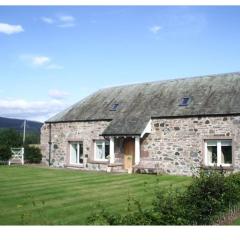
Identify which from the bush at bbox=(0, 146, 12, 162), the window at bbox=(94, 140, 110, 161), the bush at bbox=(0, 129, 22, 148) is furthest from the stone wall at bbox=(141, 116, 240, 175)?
the bush at bbox=(0, 129, 22, 148)

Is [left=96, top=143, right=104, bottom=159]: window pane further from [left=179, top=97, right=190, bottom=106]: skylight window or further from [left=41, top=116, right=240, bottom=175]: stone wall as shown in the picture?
[left=179, top=97, right=190, bottom=106]: skylight window


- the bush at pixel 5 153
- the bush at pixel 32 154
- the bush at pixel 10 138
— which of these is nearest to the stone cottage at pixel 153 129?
Result: the bush at pixel 32 154

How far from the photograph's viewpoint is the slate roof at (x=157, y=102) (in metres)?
22.7

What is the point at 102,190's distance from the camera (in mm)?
16703

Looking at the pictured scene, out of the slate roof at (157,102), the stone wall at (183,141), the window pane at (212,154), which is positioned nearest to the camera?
the stone wall at (183,141)

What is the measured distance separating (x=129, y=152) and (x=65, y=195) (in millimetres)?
10312

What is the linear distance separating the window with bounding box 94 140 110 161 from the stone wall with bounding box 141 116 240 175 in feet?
9.71

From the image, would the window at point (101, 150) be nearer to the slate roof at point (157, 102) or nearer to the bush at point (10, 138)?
the slate roof at point (157, 102)

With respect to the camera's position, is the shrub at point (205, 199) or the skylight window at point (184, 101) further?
the skylight window at point (184, 101)

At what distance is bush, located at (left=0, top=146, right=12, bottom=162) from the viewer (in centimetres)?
2956

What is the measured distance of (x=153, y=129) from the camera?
2409cm

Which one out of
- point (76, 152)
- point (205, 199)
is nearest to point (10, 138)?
point (76, 152)

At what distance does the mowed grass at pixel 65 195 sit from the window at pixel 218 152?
84.2 inches

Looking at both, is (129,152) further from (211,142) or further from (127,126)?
(211,142)
